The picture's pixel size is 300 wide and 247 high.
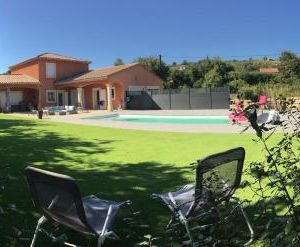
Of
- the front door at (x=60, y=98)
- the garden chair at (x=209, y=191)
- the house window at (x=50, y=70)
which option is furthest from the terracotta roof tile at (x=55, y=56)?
the garden chair at (x=209, y=191)

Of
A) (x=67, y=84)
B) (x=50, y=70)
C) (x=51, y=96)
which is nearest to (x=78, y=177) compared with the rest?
→ (x=67, y=84)

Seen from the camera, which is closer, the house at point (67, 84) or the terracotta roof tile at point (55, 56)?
the house at point (67, 84)

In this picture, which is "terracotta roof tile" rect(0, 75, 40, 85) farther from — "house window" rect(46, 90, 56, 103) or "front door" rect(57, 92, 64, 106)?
"front door" rect(57, 92, 64, 106)

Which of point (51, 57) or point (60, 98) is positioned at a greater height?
point (51, 57)

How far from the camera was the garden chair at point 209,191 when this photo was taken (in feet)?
10.7

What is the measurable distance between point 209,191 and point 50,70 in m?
40.8

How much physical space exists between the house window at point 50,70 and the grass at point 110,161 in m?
26.9

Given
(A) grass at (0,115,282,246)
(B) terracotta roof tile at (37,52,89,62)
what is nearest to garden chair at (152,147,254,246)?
(A) grass at (0,115,282,246)

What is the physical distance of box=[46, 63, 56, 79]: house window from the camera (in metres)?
42.1

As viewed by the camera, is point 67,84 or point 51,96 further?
point 51,96

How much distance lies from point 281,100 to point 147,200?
10.9 feet

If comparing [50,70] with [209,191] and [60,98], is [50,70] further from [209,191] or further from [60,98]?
[209,191]

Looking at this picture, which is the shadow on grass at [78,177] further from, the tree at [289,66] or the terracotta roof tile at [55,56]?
the tree at [289,66]

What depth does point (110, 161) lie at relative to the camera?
32.0 feet
